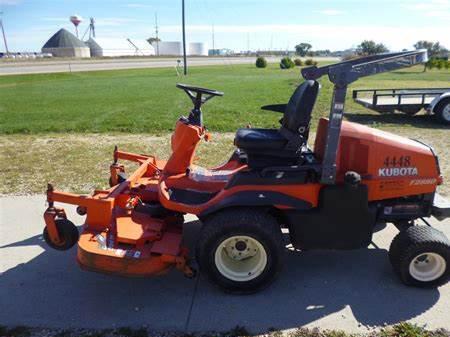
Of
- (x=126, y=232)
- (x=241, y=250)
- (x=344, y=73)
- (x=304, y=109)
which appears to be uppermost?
(x=344, y=73)

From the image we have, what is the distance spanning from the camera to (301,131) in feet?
10.2

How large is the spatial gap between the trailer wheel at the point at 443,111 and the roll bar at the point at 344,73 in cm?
722

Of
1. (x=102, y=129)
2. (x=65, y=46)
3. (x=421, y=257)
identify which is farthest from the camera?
(x=65, y=46)

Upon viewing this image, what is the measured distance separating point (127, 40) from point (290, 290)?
109 m

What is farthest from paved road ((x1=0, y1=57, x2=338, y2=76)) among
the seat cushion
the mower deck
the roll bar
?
the roll bar

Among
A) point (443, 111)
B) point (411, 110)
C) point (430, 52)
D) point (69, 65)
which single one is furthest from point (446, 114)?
point (69, 65)

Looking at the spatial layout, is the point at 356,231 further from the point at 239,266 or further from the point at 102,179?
the point at 102,179

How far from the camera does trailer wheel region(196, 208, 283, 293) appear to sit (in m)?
2.89

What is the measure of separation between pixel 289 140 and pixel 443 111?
7621 mm

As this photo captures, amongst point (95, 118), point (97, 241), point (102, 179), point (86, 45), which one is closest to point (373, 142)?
point (97, 241)

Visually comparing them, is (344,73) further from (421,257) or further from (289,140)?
(421,257)

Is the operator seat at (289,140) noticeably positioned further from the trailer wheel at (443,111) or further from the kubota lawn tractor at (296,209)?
the trailer wheel at (443,111)

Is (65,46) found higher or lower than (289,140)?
higher

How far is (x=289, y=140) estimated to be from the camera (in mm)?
3086
